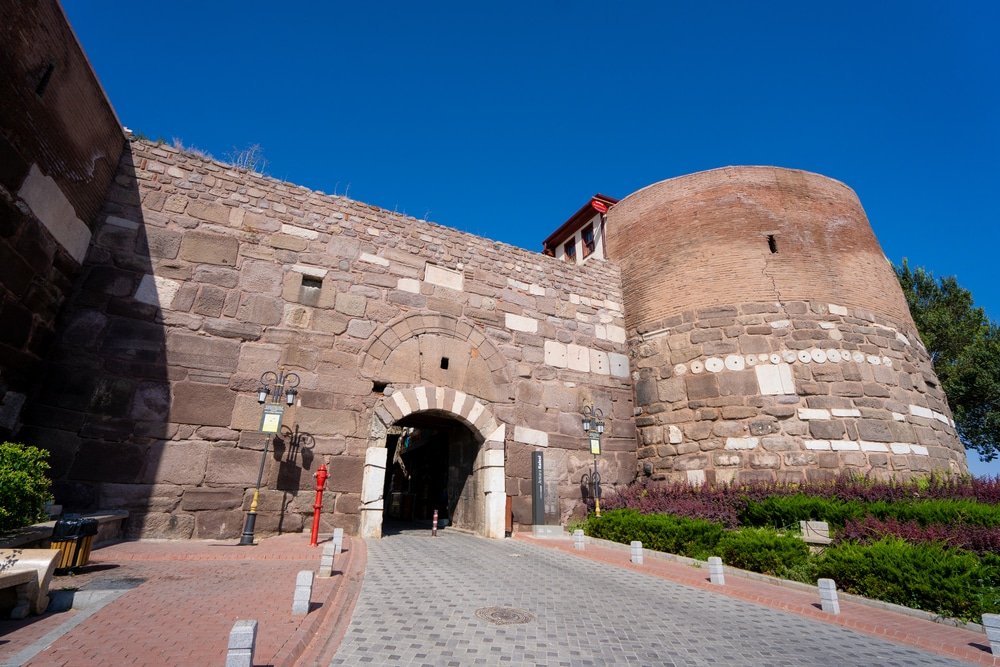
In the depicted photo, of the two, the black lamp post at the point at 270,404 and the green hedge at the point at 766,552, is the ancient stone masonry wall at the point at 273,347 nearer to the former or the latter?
the black lamp post at the point at 270,404

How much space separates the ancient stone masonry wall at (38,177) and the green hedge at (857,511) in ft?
38.2

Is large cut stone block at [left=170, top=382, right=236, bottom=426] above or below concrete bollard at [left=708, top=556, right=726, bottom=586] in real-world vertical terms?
above

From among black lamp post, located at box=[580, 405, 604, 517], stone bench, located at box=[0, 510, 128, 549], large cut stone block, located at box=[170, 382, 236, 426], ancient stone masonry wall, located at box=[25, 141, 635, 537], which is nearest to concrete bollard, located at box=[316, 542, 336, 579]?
stone bench, located at box=[0, 510, 128, 549]

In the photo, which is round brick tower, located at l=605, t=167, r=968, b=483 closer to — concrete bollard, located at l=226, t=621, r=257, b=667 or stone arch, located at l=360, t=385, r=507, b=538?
stone arch, located at l=360, t=385, r=507, b=538

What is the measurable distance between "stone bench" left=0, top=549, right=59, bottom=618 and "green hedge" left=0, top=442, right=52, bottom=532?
103cm

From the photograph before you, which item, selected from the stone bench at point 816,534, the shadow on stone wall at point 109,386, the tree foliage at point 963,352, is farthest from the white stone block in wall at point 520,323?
the tree foliage at point 963,352

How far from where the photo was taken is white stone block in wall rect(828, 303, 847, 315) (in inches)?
424

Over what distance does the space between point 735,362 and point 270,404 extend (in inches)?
375

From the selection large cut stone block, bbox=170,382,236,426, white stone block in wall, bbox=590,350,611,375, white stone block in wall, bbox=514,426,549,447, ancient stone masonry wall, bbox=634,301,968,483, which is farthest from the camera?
white stone block in wall, bbox=590,350,611,375

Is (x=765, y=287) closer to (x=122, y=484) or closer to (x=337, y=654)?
(x=337, y=654)

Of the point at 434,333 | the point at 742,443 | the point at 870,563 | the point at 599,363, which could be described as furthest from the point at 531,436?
the point at 870,563

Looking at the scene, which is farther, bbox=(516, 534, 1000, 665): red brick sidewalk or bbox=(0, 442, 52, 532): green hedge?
bbox=(0, 442, 52, 532): green hedge

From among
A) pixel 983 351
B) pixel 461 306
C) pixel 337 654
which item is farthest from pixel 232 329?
pixel 983 351

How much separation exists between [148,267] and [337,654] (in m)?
7.66
